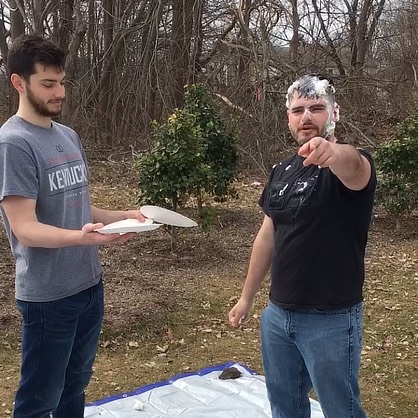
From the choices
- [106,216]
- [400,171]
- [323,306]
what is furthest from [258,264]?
[400,171]

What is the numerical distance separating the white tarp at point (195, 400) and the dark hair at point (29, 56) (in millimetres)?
1699

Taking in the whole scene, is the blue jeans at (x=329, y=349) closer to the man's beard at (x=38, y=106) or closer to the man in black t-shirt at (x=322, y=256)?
the man in black t-shirt at (x=322, y=256)

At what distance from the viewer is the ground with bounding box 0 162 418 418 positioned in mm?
3382

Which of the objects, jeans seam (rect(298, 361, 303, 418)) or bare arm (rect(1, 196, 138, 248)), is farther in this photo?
jeans seam (rect(298, 361, 303, 418))

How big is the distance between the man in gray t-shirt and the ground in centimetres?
119

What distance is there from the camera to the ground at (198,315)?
3382 millimetres

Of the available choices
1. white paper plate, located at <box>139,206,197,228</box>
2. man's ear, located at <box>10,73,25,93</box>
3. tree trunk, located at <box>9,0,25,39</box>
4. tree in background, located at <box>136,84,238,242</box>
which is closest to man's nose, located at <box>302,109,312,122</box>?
white paper plate, located at <box>139,206,197,228</box>

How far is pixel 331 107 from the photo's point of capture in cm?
189

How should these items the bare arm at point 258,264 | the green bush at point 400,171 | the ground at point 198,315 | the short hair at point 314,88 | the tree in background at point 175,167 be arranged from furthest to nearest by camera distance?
the green bush at point 400,171 → the tree in background at point 175,167 → the ground at point 198,315 → the bare arm at point 258,264 → the short hair at point 314,88

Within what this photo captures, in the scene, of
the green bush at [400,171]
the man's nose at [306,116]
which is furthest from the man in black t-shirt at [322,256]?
the green bush at [400,171]

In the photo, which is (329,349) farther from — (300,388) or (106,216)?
(106,216)

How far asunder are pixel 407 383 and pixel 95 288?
198 centimetres

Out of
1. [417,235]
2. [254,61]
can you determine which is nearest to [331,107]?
[417,235]

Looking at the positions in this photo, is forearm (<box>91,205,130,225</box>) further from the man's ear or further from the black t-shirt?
the black t-shirt
